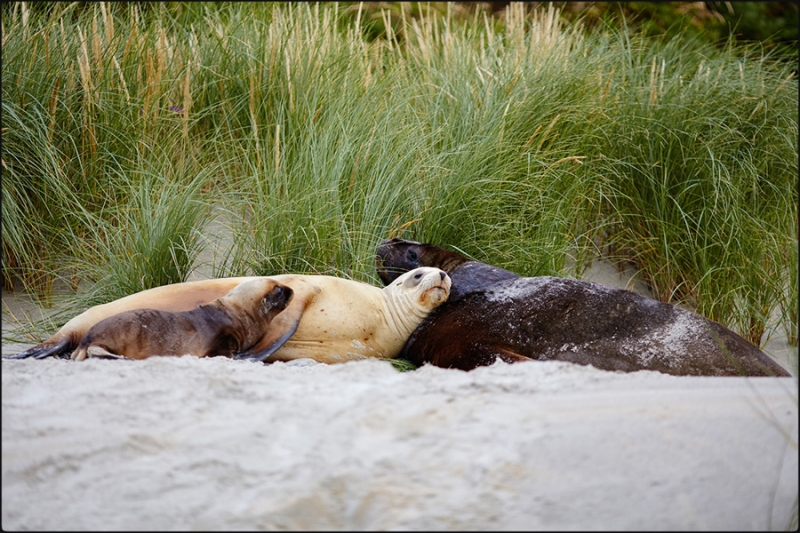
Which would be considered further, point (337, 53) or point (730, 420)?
point (337, 53)

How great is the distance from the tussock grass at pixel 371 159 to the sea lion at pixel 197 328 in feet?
2.75

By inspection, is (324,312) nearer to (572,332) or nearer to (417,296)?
(417,296)

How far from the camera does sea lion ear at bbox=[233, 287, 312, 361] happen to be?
383 cm

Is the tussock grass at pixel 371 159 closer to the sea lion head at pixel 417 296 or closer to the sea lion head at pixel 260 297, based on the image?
the sea lion head at pixel 417 296

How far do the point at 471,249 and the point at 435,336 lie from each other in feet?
3.78

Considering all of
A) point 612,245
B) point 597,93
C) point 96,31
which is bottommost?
point 612,245

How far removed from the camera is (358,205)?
204 inches

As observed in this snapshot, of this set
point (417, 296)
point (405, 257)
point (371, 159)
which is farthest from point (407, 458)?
point (371, 159)

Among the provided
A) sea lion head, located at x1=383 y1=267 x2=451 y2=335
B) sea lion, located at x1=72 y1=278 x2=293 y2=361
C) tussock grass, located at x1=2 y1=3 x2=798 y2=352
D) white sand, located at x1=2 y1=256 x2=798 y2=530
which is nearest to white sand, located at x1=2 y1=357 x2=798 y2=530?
white sand, located at x1=2 y1=256 x2=798 y2=530

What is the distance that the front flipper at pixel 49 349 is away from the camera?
3.57m

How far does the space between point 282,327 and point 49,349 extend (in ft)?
3.55

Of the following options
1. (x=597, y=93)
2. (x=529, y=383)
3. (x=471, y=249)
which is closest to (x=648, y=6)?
(x=597, y=93)

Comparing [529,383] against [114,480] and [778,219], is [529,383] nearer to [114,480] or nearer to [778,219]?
[114,480]

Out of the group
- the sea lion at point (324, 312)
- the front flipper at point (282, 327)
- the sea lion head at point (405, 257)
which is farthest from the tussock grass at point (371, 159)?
the front flipper at point (282, 327)
